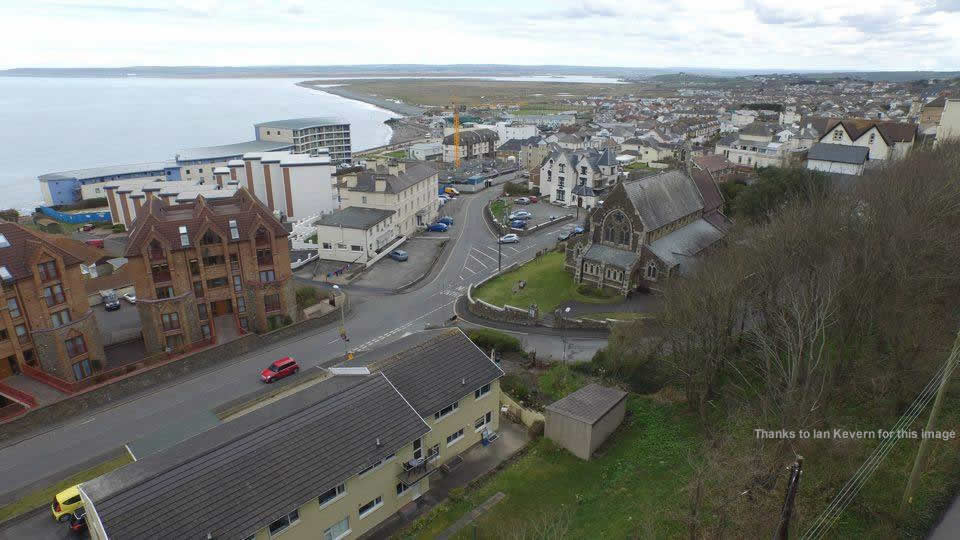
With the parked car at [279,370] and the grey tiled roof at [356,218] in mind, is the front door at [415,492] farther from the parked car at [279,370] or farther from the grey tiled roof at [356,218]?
the grey tiled roof at [356,218]

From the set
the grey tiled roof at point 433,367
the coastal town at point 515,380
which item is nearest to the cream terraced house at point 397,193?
the coastal town at point 515,380

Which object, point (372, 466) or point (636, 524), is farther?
point (372, 466)

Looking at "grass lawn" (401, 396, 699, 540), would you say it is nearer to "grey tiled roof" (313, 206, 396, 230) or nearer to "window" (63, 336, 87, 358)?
"window" (63, 336, 87, 358)

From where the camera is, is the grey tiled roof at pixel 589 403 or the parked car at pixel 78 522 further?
the grey tiled roof at pixel 589 403

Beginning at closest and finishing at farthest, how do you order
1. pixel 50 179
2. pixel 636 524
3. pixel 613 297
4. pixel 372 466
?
pixel 636 524 < pixel 372 466 < pixel 613 297 < pixel 50 179

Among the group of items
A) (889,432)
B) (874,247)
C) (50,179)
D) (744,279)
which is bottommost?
(50,179)

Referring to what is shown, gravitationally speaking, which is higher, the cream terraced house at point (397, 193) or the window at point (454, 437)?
the cream terraced house at point (397, 193)

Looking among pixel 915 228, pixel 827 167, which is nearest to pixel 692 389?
pixel 915 228

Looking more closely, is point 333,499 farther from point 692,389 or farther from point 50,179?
point 50,179
